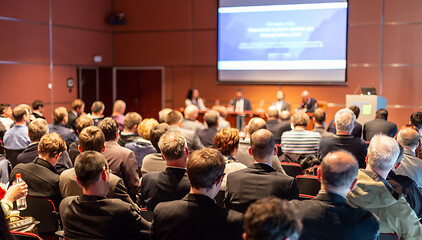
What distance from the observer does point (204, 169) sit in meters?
2.40

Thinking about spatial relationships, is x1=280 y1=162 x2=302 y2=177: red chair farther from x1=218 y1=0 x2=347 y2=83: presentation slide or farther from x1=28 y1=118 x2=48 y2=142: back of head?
x1=218 y1=0 x2=347 y2=83: presentation slide

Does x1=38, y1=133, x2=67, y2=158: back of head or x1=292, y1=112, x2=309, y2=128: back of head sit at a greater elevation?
x1=292, y1=112, x2=309, y2=128: back of head

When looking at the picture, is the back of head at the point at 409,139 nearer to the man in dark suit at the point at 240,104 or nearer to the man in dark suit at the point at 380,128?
the man in dark suit at the point at 380,128

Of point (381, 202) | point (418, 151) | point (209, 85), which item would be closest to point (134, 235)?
point (381, 202)

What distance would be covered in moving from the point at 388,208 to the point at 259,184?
879 mm

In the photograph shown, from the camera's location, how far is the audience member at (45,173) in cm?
357

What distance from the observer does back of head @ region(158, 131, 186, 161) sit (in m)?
3.20

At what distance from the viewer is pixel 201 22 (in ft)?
39.7

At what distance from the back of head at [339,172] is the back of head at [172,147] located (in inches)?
45.8

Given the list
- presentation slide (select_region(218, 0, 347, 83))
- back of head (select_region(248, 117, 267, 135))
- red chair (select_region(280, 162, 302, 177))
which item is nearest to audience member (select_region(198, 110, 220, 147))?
back of head (select_region(248, 117, 267, 135))

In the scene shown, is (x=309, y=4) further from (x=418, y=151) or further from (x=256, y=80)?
(x=418, y=151)

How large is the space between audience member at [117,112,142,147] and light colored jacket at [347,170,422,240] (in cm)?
→ 326

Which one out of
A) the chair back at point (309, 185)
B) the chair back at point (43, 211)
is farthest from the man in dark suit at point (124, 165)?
the chair back at point (309, 185)

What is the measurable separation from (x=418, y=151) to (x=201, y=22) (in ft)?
26.9
